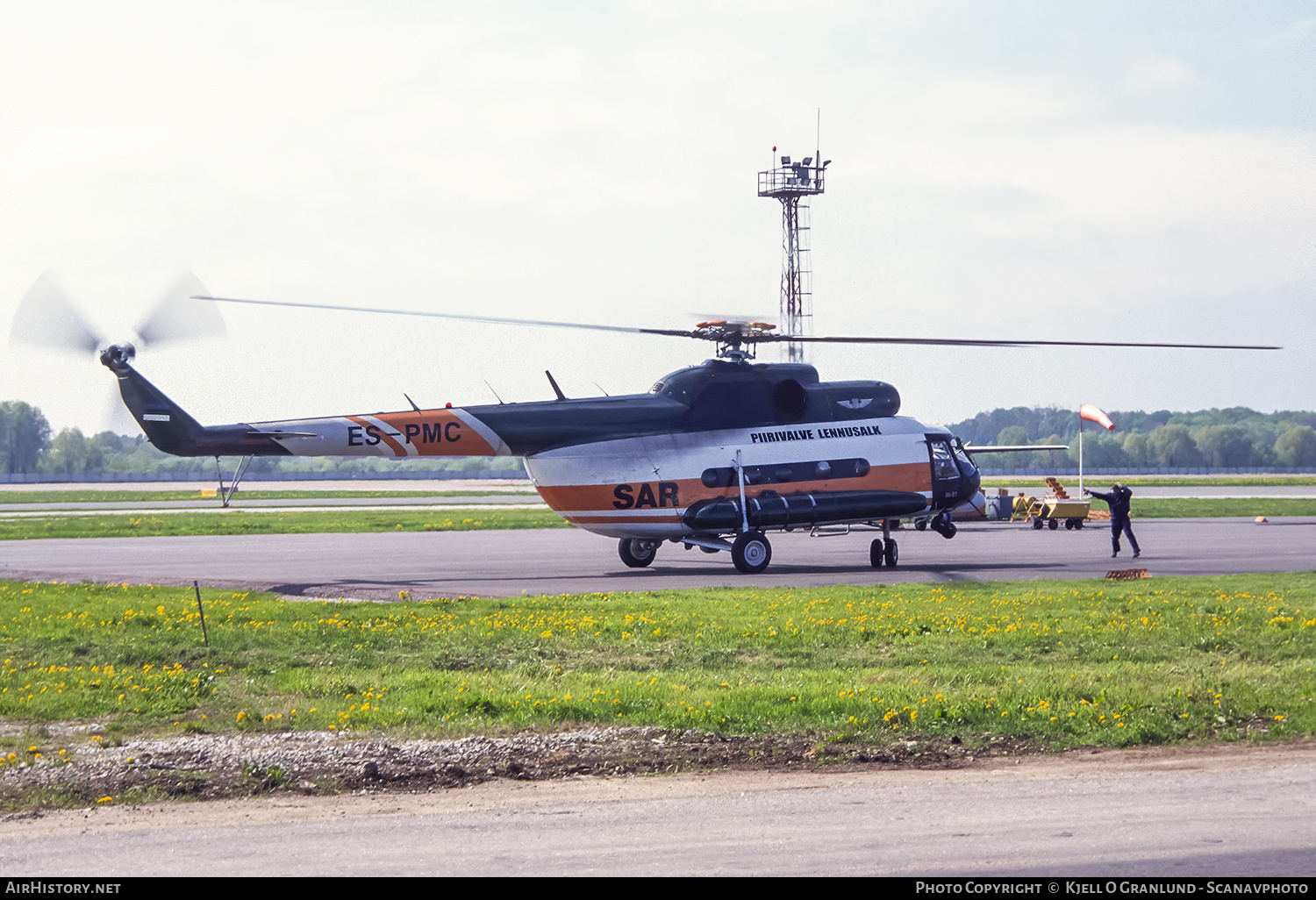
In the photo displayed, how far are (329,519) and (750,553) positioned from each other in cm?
2676

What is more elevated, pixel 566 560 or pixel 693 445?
pixel 693 445

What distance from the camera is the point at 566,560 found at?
28062 mm

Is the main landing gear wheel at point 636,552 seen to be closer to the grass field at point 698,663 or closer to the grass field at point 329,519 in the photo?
the grass field at point 698,663

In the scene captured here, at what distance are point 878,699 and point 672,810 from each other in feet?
11.7

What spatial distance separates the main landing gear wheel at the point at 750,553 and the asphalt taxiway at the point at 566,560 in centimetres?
31

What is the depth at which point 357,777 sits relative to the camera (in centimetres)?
819

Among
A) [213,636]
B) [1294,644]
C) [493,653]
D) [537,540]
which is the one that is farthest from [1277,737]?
[537,540]

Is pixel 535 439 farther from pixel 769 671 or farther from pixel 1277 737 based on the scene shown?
pixel 1277 737

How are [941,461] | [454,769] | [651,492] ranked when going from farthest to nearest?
[941,461] → [651,492] → [454,769]

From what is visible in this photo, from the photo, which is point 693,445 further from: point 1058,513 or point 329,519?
point 329,519

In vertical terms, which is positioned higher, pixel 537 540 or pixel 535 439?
pixel 535 439

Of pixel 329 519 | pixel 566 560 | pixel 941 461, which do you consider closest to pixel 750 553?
pixel 941 461

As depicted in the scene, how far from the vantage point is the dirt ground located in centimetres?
757
